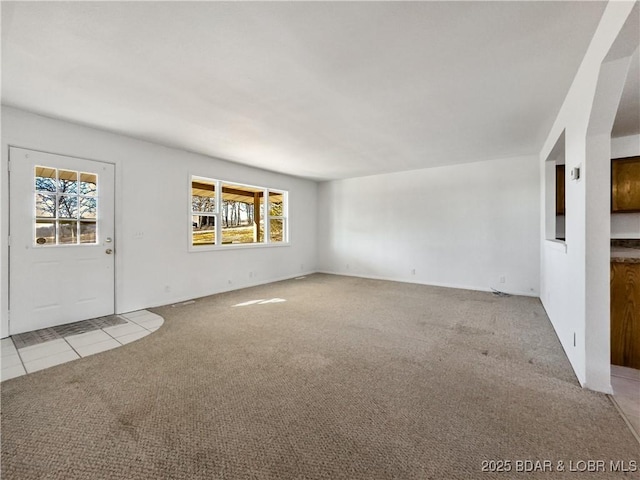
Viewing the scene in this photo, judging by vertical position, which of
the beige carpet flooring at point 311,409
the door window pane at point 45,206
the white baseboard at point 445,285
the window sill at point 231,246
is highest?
the door window pane at point 45,206

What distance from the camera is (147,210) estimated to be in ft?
13.8

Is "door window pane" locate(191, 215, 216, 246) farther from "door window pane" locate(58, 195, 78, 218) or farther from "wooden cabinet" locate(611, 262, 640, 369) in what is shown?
"wooden cabinet" locate(611, 262, 640, 369)

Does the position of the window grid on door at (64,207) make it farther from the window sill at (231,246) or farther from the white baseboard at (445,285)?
the white baseboard at (445,285)

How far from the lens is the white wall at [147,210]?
323 centimetres

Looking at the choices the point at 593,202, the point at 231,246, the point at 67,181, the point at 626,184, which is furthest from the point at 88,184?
the point at 626,184

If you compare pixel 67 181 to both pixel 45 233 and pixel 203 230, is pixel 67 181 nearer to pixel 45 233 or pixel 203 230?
pixel 45 233

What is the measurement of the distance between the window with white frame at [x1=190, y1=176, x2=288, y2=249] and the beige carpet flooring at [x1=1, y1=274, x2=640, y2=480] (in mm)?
2275

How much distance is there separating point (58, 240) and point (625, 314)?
6076 mm

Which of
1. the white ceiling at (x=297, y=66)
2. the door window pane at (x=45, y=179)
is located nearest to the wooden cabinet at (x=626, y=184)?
the white ceiling at (x=297, y=66)

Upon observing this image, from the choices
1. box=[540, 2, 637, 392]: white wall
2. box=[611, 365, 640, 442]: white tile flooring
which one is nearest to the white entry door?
box=[540, 2, 637, 392]: white wall

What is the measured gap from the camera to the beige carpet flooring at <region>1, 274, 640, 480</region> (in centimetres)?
142

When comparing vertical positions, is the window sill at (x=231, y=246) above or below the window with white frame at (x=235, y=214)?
below

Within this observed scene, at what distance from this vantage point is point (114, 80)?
245 centimetres

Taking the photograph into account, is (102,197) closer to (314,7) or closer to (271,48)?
(271,48)
